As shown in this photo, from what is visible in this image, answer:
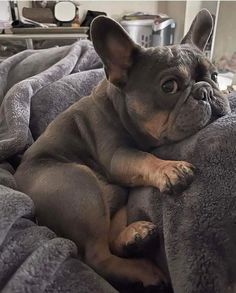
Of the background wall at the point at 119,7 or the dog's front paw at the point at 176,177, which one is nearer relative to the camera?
the dog's front paw at the point at 176,177

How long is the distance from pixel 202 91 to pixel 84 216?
1.21 ft

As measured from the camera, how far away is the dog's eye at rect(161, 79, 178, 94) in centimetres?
78

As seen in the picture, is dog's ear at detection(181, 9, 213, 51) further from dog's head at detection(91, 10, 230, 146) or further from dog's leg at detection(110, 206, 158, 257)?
dog's leg at detection(110, 206, 158, 257)

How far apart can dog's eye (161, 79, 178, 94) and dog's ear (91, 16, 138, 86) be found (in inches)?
5.0

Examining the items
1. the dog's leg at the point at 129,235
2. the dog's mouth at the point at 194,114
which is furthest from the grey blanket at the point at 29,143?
the dog's mouth at the point at 194,114

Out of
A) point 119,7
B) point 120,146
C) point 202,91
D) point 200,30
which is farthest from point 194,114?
point 119,7

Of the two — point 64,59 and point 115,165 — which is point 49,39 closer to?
point 64,59

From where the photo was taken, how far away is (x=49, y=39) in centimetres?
254

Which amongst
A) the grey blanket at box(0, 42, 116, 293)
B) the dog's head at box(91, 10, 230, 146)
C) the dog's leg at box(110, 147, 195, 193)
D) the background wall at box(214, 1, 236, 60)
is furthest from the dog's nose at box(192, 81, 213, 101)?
the background wall at box(214, 1, 236, 60)

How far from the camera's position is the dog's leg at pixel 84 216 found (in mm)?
725

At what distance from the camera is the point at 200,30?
0.99 m

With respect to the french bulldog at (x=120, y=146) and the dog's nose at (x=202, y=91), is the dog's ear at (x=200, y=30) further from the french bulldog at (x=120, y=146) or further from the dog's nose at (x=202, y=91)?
the dog's nose at (x=202, y=91)

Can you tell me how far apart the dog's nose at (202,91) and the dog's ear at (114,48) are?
7.4 inches

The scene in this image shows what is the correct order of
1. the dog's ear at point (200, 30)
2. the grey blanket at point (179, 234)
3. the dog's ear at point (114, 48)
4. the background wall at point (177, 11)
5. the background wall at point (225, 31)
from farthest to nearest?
1. the background wall at point (177, 11)
2. the background wall at point (225, 31)
3. the dog's ear at point (200, 30)
4. the dog's ear at point (114, 48)
5. the grey blanket at point (179, 234)
